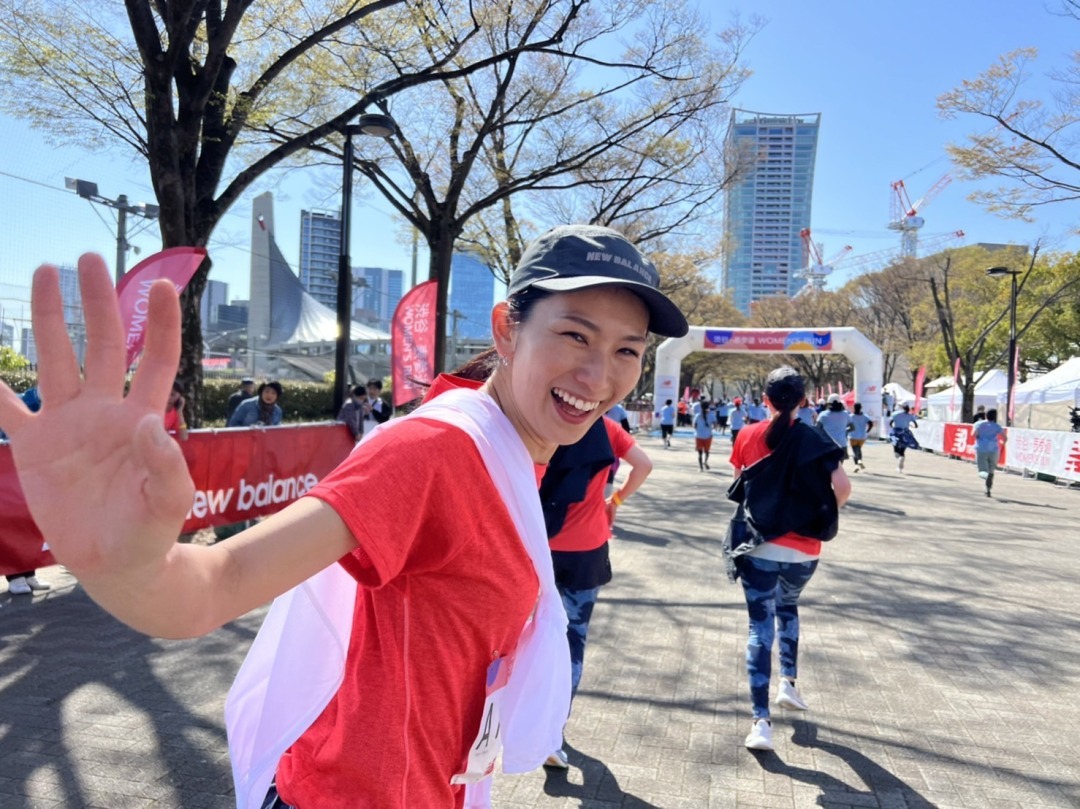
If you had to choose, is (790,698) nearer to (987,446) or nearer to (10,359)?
(987,446)

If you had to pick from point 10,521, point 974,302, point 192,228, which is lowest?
point 10,521

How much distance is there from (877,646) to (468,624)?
4915 millimetres

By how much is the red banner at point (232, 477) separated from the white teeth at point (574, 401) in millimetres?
4789

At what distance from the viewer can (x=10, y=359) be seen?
13.3 meters

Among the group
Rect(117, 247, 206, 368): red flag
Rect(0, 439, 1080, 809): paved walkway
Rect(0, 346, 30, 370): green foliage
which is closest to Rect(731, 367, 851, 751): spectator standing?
Rect(0, 439, 1080, 809): paved walkway

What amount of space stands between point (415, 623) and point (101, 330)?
62 centimetres

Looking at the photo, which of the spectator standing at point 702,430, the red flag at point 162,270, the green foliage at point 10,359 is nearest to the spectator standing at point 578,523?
the red flag at point 162,270

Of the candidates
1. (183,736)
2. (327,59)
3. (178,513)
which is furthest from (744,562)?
→ (327,59)

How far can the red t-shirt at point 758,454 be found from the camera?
3.90m

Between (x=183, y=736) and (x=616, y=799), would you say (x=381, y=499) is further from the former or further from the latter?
(x=183, y=736)

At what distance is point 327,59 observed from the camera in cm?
1159

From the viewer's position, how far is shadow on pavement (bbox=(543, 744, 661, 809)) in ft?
10.5

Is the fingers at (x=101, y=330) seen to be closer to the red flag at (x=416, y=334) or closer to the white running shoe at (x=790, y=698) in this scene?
the white running shoe at (x=790, y=698)

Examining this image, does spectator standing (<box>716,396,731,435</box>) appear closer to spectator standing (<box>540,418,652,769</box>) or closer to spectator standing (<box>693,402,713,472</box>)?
spectator standing (<box>693,402,713,472</box>)
